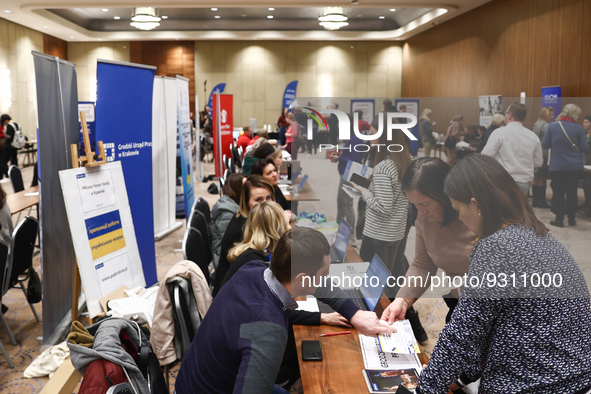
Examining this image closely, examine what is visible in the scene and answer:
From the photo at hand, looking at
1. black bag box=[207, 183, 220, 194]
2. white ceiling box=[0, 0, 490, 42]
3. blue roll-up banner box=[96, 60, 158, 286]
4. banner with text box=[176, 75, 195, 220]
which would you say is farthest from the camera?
white ceiling box=[0, 0, 490, 42]

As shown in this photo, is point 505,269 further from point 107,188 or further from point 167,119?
point 167,119

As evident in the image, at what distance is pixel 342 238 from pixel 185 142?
605 centimetres

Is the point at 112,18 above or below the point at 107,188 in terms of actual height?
above

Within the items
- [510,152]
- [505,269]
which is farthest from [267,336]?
[510,152]

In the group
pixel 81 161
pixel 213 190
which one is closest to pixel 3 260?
pixel 81 161

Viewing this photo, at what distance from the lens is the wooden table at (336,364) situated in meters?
1.90

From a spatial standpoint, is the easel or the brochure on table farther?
the easel

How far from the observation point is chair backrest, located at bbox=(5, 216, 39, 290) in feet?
13.0

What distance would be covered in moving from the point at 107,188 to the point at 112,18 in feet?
53.0

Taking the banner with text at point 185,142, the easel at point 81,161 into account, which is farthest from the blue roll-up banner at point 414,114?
the banner with text at point 185,142

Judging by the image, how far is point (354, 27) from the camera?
19047 millimetres

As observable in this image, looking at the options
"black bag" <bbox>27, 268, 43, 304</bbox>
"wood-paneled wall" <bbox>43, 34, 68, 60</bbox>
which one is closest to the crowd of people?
"black bag" <bbox>27, 268, 43, 304</bbox>

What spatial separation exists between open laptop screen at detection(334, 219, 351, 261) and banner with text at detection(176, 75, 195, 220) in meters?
5.61

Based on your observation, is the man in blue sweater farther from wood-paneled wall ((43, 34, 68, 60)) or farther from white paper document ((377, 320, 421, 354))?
wood-paneled wall ((43, 34, 68, 60))
